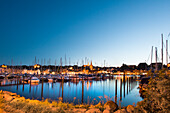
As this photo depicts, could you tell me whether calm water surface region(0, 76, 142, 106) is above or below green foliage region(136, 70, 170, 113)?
below

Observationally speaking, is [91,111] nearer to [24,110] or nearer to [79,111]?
[79,111]

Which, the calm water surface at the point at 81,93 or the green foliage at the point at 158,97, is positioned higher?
the green foliage at the point at 158,97

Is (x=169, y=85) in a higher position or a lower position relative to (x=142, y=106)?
higher

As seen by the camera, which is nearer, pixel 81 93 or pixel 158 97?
pixel 158 97

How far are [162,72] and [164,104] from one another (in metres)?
1.63

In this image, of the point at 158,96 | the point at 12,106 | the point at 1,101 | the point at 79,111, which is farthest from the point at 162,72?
the point at 1,101

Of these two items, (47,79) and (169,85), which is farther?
(47,79)

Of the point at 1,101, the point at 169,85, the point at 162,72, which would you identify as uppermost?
the point at 162,72

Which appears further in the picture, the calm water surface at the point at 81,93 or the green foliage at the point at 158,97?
the calm water surface at the point at 81,93

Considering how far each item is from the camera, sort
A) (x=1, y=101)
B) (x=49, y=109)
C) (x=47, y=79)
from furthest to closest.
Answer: (x=47, y=79) < (x=1, y=101) < (x=49, y=109)

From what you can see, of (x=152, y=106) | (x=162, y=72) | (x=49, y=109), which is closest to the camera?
(x=152, y=106)

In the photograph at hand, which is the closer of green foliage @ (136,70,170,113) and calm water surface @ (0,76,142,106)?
green foliage @ (136,70,170,113)

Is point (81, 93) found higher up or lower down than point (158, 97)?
lower down

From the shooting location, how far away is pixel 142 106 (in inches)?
245
